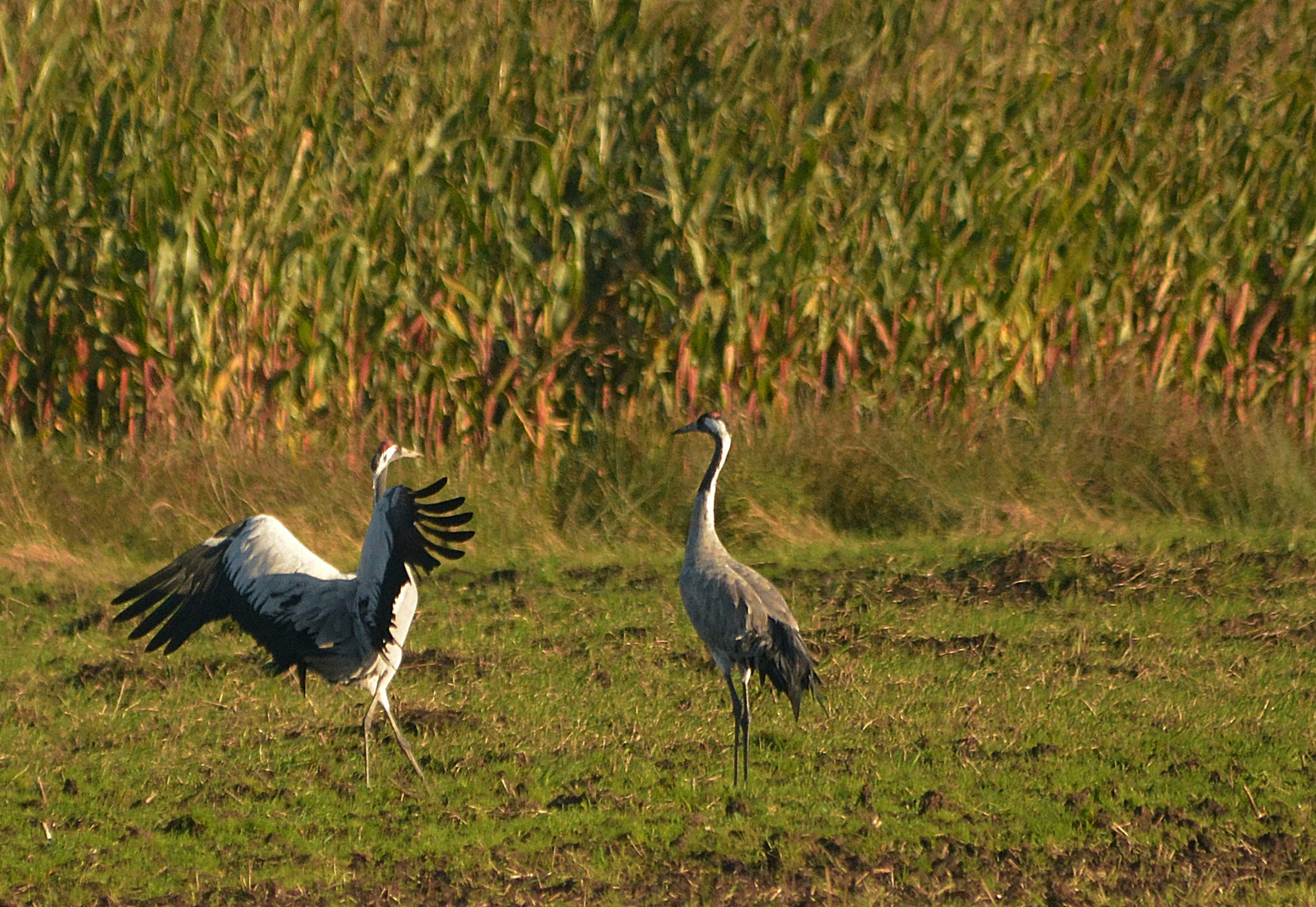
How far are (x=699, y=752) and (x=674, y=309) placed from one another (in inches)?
197

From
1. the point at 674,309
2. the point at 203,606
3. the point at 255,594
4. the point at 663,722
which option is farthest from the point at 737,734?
the point at 674,309

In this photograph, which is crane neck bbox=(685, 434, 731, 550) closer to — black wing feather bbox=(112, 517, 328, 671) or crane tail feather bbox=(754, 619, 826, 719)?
crane tail feather bbox=(754, 619, 826, 719)

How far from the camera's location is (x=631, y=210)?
11711 mm

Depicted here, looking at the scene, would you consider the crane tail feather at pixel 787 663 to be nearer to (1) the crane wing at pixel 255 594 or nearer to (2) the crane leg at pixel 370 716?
(2) the crane leg at pixel 370 716

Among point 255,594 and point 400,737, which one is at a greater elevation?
point 255,594

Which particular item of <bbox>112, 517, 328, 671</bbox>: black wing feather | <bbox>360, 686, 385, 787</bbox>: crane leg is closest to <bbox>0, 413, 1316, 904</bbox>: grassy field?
<bbox>360, 686, 385, 787</bbox>: crane leg

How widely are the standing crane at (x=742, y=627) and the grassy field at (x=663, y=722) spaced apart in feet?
0.91

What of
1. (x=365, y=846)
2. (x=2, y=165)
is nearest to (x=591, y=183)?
(x=2, y=165)

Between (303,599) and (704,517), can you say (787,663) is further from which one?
(303,599)

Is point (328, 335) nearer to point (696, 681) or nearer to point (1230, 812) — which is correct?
point (696, 681)

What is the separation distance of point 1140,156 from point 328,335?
570cm

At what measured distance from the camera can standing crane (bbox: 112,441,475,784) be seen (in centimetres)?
646

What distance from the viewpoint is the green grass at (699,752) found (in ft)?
18.2

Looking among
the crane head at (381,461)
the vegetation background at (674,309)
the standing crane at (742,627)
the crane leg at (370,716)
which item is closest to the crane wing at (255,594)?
the crane leg at (370,716)
